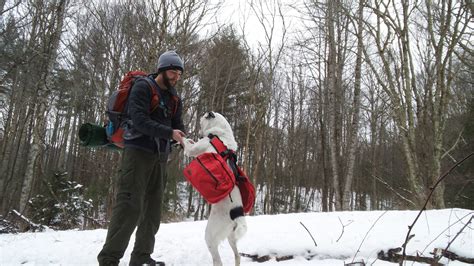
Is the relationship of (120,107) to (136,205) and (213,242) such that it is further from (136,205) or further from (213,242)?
(213,242)

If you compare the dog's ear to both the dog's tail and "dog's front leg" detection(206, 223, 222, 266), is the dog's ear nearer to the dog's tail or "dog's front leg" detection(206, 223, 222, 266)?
the dog's tail

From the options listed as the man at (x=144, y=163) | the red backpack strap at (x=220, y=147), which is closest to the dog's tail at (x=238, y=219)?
the red backpack strap at (x=220, y=147)

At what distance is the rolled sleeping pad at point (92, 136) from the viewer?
3131mm

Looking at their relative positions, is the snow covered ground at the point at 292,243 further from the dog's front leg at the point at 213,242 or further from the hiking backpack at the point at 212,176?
the hiking backpack at the point at 212,176

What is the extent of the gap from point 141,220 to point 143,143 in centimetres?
83

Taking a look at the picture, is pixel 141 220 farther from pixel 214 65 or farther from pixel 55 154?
pixel 55 154

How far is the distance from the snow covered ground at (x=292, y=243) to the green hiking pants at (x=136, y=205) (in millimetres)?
612

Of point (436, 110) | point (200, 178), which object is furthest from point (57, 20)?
point (436, 110)

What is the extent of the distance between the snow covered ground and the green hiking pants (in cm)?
61

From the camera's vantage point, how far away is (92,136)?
3.15 metres

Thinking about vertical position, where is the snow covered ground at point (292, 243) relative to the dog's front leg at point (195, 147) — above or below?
below

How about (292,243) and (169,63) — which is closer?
(169,63)

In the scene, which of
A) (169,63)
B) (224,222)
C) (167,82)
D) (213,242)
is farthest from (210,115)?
(213,242)

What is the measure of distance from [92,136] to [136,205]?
0.89 m
